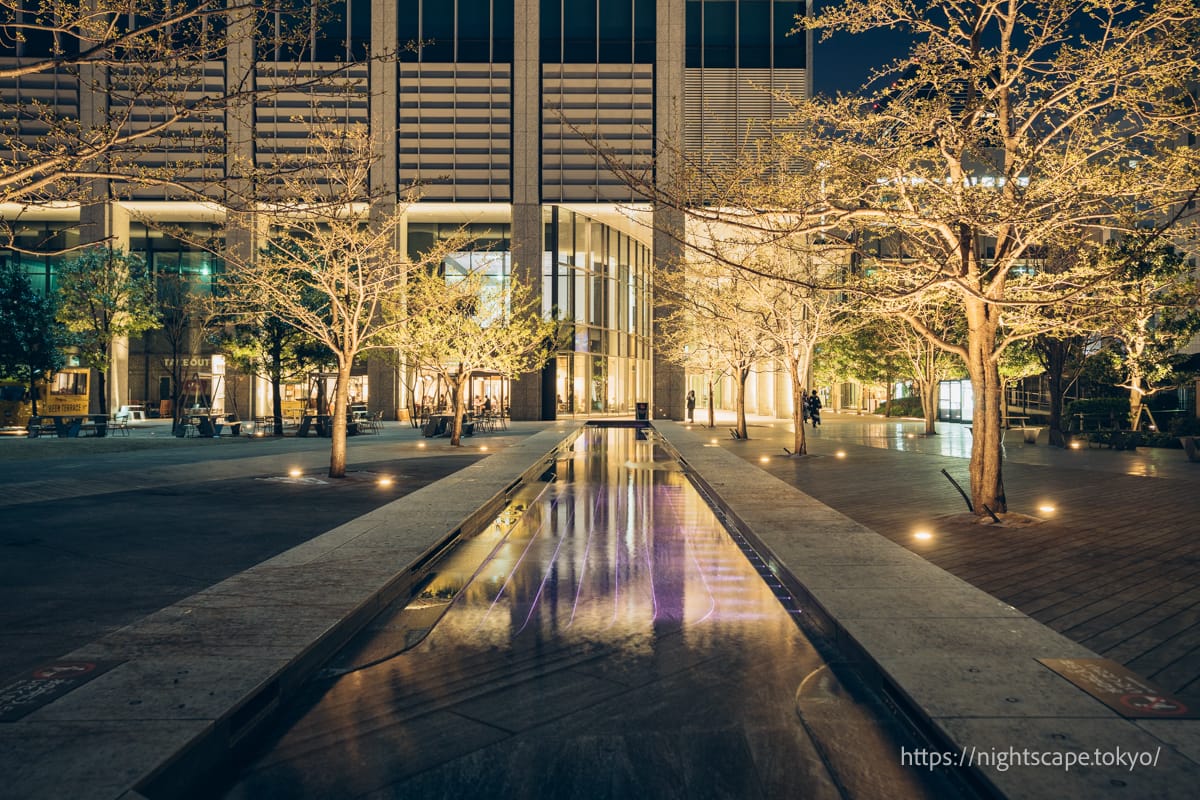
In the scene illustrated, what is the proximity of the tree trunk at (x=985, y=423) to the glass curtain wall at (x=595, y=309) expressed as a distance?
3195 cm

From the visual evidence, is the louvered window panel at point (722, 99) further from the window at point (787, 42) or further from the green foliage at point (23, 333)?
the green foliage at point (23, 333)

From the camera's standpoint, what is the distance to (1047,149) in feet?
Result: 33.4

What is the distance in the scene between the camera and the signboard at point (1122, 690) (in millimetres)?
3900

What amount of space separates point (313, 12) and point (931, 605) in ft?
31.8

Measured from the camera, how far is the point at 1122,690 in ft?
13.8

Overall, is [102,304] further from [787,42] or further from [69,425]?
[787,42]

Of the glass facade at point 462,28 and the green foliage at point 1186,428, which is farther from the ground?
the glass facade at point 462,28

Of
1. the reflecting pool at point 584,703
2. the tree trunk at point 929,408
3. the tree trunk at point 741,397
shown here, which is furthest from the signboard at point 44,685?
the tree trunk at point 929,408

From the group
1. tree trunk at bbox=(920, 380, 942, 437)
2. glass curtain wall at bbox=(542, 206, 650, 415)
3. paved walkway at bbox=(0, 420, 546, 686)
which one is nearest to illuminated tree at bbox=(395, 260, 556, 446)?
paved walkway at bbox=(0, 420, 546, 686)

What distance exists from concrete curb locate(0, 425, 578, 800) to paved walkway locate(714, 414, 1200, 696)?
5158 mm

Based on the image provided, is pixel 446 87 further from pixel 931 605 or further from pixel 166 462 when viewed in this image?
pixel 931 605

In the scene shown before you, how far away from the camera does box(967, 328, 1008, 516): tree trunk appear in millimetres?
10344

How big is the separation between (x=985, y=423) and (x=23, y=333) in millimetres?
38984

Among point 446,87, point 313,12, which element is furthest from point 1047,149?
point 446,87
